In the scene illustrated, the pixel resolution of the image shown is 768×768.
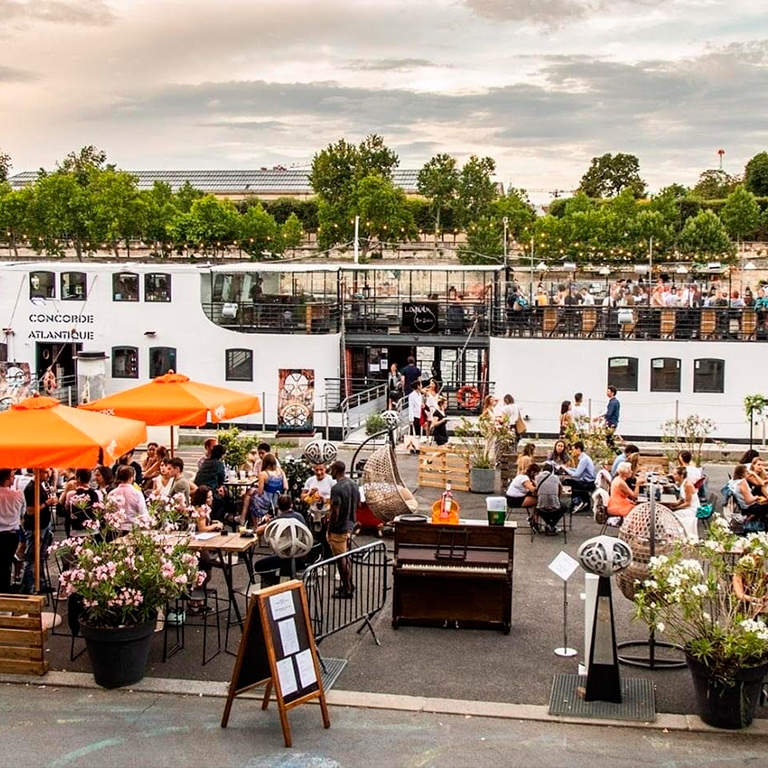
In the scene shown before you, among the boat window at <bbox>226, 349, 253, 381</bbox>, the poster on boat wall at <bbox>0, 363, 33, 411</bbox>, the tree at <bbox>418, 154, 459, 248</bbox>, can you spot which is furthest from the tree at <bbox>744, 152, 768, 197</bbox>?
the poster on boat wall at <bbox>0, 363, 33, 411</bbox>

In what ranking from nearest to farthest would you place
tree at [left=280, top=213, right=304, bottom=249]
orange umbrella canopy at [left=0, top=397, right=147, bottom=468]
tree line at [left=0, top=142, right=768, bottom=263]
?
orange umbrella canopy at [left=0, top=397, right=147, bottom=468] → tree line at [left=0, top=142, right=768, bottom=263] → tree at [left=280, top=213, right=304, bottom=249]

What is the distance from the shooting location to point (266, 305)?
3178 cm

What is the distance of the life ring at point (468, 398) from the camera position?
1189 inches

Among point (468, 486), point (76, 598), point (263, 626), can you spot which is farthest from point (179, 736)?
point (468, 486)

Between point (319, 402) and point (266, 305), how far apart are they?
3393 millimetres

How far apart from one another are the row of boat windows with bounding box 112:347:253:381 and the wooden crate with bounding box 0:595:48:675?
20.9 metres

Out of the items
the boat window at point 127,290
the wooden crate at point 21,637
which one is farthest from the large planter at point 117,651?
the boat window at point 127,290

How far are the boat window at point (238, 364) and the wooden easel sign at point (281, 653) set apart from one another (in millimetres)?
22190

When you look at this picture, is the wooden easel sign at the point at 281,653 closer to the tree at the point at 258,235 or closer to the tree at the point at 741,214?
the tree at the point at 258,235

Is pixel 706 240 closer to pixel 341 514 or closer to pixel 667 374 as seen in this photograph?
pixel 667 374

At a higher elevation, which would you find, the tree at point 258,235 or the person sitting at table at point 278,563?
the tree at point 258,235

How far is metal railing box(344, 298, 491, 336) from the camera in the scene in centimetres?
3206

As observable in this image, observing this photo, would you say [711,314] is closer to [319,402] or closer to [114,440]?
[319,402]

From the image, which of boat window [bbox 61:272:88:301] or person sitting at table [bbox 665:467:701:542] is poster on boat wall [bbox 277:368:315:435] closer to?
boat window [bbox 61:272:88:301]
